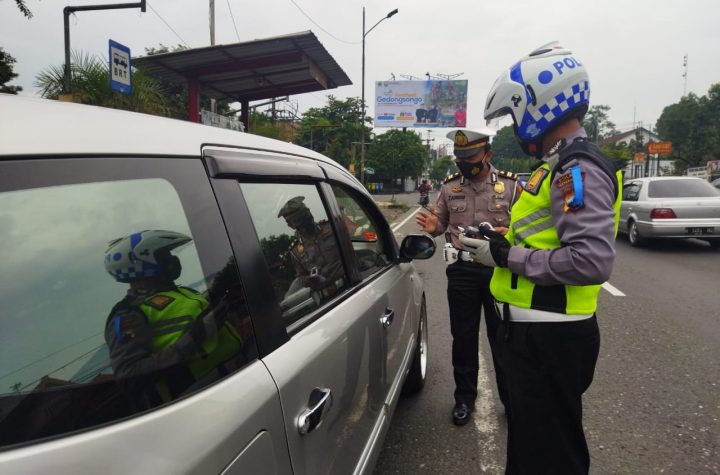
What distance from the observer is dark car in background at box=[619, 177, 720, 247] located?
8.77 metres

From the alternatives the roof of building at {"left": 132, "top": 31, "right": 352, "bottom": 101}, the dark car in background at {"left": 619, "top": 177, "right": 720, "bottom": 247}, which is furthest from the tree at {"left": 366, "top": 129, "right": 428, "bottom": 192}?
the dark car in background at {"left": 619, "top": 177, "right": 720, "bottom": 247}

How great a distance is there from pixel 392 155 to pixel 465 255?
188ft

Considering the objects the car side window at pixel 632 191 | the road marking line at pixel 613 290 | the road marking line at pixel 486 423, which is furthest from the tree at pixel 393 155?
the road marking line at pixel 486 423

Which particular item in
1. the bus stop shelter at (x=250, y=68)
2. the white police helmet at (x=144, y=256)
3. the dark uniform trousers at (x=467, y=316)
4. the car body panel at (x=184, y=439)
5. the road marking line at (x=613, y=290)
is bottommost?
the road marking line at (x=613, y=290)

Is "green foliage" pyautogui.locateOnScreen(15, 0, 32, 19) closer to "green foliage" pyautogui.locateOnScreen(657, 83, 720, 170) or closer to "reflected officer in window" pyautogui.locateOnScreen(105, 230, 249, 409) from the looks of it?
"reflected officer in window" pyautogui.locateOnScreen(105, 230, 249, 409)

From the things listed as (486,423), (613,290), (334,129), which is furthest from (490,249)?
(334,129)

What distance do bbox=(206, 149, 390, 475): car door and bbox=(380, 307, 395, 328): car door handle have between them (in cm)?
6

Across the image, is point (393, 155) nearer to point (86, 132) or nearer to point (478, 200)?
point (478, 200)

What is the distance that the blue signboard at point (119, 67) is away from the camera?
251 inches

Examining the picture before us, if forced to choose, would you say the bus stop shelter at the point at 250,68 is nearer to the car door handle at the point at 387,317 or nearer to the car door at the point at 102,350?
the car door handle at the point at 387,317

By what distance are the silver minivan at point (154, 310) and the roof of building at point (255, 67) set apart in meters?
8.45

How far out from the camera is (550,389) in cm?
177

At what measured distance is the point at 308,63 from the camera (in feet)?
33.5

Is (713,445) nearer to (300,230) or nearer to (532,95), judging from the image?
(532,95)
